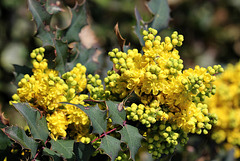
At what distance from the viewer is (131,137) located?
3.45 ft

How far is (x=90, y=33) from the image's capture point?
3793 mm

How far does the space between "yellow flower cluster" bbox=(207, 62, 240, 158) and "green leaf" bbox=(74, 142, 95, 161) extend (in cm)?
82

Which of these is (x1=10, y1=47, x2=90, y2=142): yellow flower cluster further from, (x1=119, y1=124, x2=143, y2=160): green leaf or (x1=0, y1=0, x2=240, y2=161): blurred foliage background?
(x1=0, y1=0, x2=240, y2=161): blurred foliage background

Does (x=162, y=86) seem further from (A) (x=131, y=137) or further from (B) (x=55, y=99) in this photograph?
(B) (x=55, y=99)

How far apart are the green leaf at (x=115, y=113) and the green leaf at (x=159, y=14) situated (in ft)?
1.55

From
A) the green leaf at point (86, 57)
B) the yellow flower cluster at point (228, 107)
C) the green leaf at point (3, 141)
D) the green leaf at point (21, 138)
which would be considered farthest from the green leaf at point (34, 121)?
the yellow flower cluster at point (228, 107)

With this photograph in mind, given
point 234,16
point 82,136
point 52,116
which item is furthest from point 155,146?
point 234,16

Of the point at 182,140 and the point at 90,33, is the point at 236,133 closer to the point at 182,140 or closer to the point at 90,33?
the point at 182,140

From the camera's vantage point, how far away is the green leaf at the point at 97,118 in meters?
1.02

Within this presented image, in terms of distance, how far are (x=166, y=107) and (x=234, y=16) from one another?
3.27 metres

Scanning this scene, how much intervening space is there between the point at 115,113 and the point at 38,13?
0.52 metres

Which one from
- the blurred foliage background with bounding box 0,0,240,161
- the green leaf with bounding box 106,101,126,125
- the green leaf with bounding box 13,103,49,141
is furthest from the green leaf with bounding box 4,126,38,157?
the blurred foliage background with bounding box 0,0,240,161

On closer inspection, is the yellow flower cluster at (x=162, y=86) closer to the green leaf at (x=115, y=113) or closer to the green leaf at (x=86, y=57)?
the green leaf at (x=115, y=113)

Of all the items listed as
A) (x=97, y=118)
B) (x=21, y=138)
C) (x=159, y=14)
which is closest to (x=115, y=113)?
(x=97, y=118)
